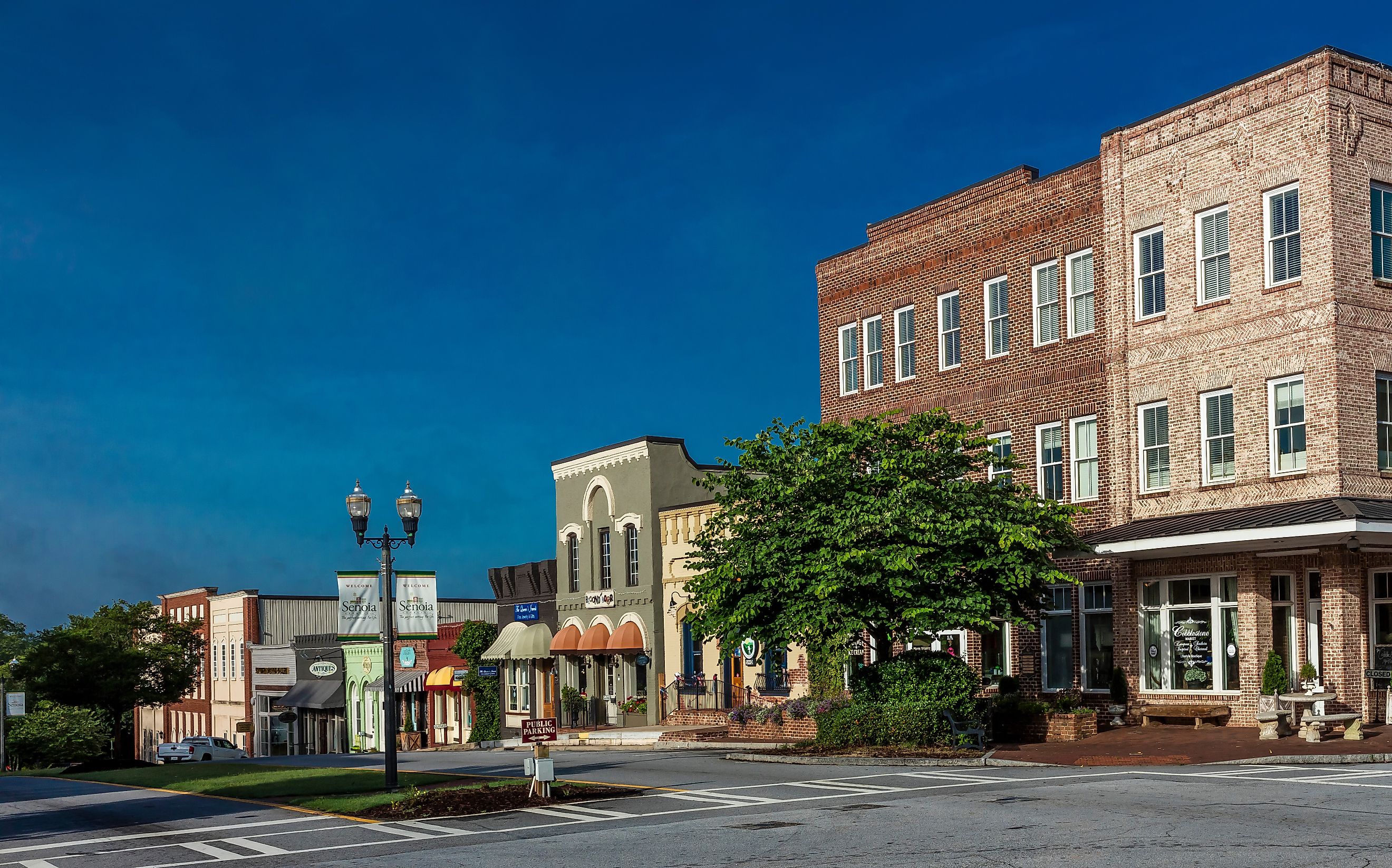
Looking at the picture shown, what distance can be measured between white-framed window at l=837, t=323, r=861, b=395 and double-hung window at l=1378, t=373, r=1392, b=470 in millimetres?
14529

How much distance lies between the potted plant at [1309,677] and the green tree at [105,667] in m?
41.7

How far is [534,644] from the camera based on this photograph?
51656 millimetres

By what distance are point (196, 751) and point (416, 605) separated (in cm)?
3907

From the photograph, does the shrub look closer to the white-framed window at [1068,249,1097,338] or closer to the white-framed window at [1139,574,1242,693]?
the white-framed window at [1139,574,1242,693]

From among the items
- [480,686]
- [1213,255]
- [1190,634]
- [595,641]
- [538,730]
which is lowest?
[480,686]

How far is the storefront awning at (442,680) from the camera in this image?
55.9m

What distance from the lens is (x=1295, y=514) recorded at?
2573cm

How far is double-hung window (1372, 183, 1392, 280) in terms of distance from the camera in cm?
2803

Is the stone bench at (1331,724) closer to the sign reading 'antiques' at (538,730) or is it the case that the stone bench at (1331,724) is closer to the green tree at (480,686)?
the sign reading 'antiques' at (538,730)

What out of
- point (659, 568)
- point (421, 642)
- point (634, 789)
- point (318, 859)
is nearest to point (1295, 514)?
point (634, 789)

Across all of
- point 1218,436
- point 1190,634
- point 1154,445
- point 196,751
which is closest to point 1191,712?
point 1190,634

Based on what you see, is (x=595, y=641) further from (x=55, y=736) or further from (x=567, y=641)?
(x=55, y=736)

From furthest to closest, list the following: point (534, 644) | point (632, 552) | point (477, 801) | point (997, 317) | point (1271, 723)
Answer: point (534, 644) → point (632, 552) → point (997, 317) → point (1271, 723) → point (477, 801)

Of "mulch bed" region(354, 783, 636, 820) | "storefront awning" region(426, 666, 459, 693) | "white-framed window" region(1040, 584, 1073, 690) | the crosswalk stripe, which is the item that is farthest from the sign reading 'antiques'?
"storefront awning" region(426, 666, 459, 693)
